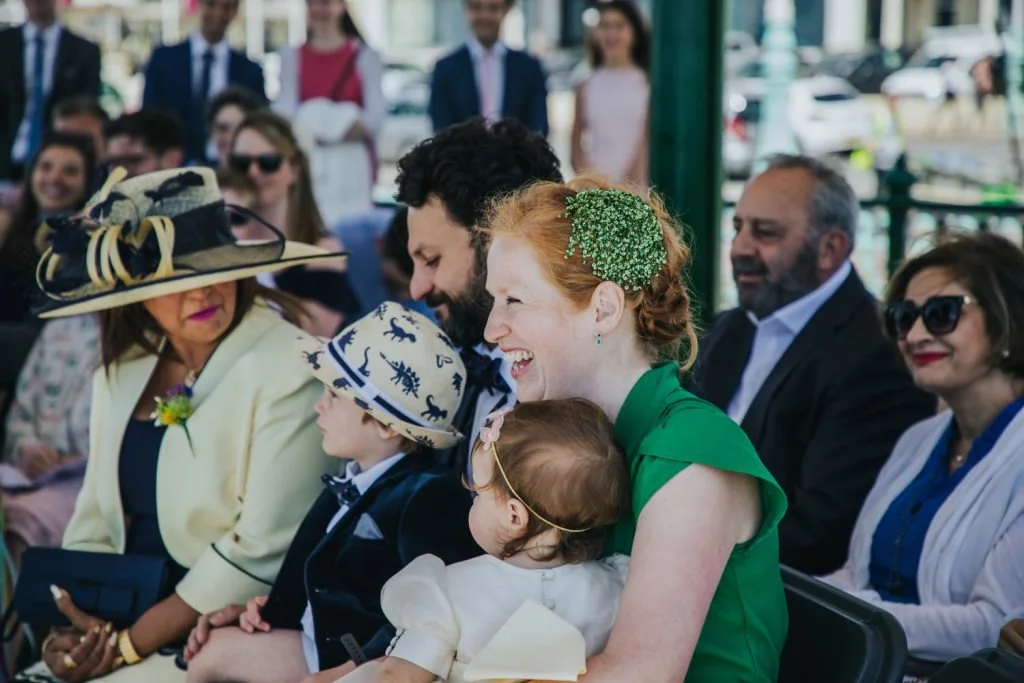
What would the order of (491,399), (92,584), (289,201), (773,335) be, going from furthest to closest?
(289,201)
(773,335)
(92,584)
(491,399)

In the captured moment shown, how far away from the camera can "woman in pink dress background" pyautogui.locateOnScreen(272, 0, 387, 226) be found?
24.7 feet

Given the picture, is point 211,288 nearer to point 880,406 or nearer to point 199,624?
point 199,624

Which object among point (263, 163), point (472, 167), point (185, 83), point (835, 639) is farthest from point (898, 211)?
point (185, 83)

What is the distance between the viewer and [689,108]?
462cm

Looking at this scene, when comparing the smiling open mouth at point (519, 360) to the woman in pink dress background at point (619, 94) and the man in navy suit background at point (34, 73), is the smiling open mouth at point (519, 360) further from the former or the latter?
the man in navy suit background at point (34, 73)

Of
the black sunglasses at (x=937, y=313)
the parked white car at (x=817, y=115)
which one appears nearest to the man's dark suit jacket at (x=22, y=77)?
the black sunglasses at (x=937, y=313)

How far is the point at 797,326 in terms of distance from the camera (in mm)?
3705

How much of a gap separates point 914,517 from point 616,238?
4.04 feet

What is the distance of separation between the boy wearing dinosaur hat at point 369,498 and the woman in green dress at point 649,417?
0.38m

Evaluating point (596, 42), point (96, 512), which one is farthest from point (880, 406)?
point (596, 42)

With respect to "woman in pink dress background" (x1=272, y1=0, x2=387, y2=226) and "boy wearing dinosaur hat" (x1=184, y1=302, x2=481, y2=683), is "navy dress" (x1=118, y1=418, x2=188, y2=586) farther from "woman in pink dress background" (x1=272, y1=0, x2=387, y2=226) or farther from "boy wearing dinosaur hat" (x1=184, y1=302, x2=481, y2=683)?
"woman in pink dress background" (x1=272, y1=0, x2=387, y2=226)

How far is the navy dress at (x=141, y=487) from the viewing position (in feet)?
10.4

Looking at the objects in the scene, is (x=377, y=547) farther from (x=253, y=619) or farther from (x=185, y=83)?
(x=185, y=83)

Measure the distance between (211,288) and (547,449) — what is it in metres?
1.40
